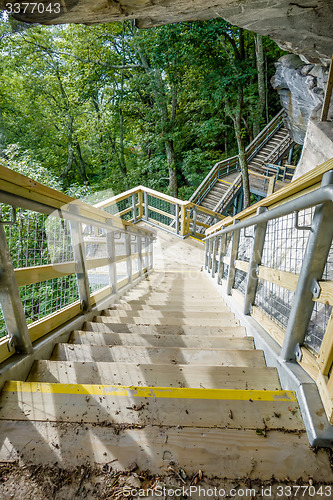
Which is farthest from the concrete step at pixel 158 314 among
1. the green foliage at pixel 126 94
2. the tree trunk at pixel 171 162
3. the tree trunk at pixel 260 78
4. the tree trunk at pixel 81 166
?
the tree trunk at pixel 81 166

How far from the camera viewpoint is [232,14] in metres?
5.10

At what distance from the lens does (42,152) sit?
53.5 feet

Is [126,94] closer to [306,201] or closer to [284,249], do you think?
[284,249]

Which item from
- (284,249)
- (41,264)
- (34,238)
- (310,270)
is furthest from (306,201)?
(284,249)

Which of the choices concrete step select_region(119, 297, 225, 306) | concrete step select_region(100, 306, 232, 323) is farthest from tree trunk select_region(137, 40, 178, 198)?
concrete step select_region(100, 306, 232, 323)

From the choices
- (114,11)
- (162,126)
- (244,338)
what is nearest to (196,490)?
(244,338)

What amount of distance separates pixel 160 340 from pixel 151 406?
83 cm

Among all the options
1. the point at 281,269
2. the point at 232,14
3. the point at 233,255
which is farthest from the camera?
the point at 232,14

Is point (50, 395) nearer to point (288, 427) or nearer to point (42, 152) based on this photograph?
point (288, 427)

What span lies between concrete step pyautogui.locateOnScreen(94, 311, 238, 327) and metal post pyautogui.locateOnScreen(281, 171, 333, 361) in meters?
1.04

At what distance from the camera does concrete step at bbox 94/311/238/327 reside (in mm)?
2355

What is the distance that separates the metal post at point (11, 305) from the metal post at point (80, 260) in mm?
784

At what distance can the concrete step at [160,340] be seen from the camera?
5.99 ft

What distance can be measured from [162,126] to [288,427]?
13809 mm
